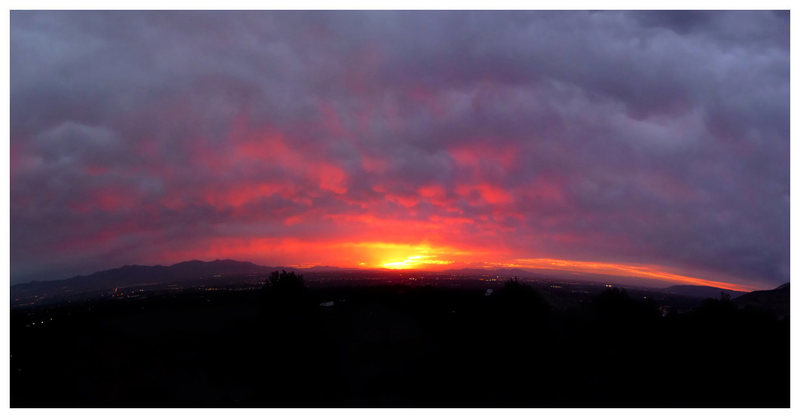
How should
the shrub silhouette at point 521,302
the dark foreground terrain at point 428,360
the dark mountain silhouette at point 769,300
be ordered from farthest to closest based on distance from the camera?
the dark mountain silhouette at point 769,300
the shrub silhouette at point 521,302
the dark foreground terrain at point 428,360

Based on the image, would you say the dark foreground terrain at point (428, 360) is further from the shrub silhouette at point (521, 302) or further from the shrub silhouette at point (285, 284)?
the shrub silhouette at point (285, 284)

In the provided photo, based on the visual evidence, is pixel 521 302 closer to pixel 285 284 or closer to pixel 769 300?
pixel 285 284

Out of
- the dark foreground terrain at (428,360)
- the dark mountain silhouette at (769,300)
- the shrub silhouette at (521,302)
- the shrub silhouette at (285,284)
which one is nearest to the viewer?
the dark foreground terrain at (428,360)

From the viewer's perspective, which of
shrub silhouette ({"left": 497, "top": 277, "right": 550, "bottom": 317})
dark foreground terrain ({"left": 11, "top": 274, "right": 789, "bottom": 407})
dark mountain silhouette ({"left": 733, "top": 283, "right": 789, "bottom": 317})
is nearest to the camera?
dark foreground terrain ({"left": 11, "top": 274, "right": 789, "bottom": 407})

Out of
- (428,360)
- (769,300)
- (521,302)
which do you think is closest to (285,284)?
(428,360)

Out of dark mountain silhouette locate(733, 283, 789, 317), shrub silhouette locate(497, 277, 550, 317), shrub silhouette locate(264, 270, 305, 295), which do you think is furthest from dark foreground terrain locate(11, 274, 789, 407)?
dark mountain silhouette locate(733, 283, 789, 317)

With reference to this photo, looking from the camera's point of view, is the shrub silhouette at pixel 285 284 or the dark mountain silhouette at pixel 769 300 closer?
the shrub silhouette at pixel 285 284

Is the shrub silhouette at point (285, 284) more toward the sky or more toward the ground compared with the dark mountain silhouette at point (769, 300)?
more toward the sky

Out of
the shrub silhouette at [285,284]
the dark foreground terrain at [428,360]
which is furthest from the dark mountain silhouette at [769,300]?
the shrub silhouette at [285,284]

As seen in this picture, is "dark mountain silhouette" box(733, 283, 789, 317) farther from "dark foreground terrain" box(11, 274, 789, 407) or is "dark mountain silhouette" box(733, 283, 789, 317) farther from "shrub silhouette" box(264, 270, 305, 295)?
"shrub silhouette" box(264, 270, 305, 295)
